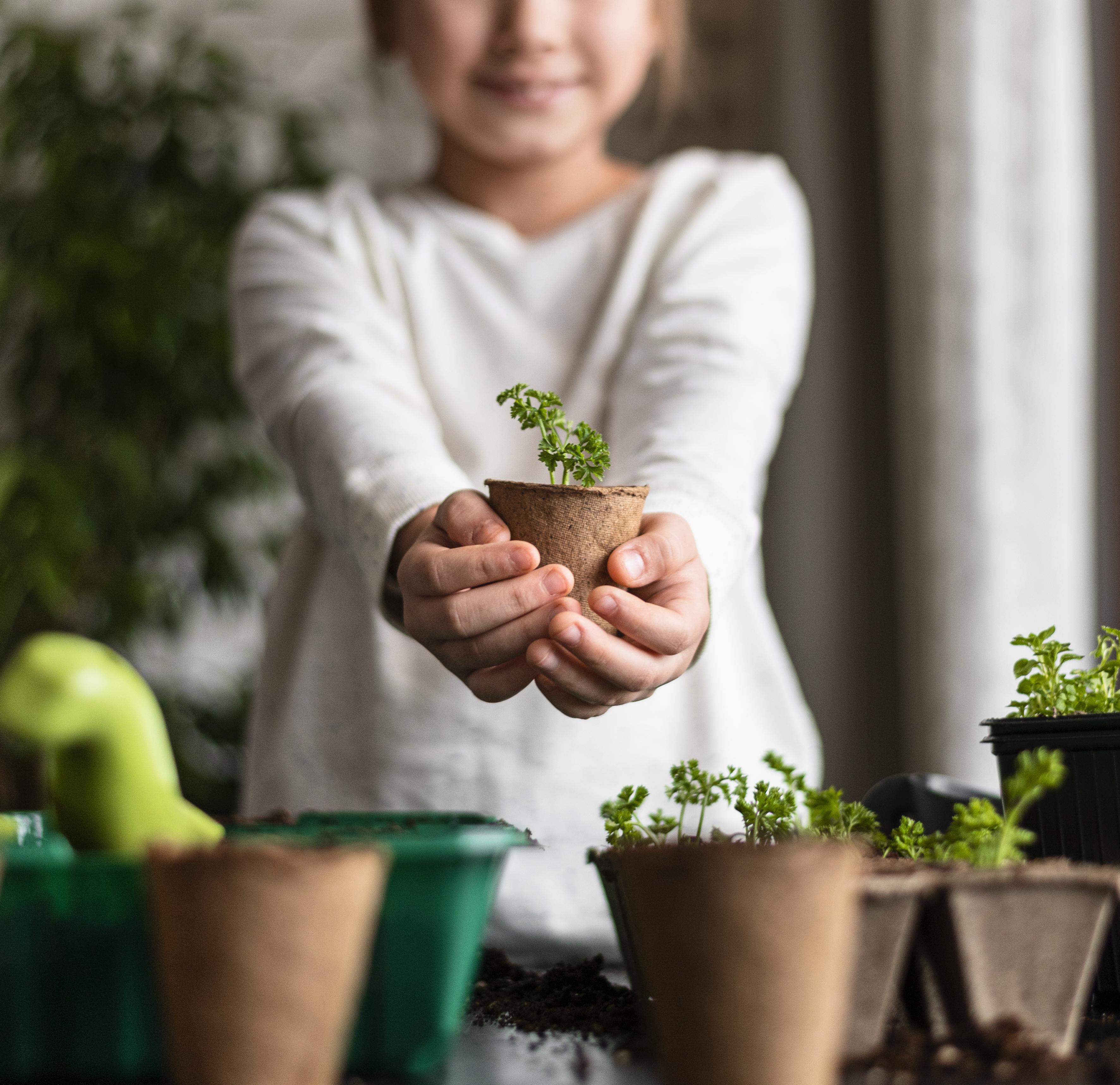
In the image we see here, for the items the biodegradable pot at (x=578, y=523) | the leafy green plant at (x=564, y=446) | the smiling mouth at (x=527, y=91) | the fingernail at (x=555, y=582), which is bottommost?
the fingernail at (x=555, y=582)

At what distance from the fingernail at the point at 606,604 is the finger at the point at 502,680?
75 mm

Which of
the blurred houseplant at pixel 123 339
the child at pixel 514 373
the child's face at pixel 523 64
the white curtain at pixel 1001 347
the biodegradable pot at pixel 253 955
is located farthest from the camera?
the blurred houseplant at pixel 123 339

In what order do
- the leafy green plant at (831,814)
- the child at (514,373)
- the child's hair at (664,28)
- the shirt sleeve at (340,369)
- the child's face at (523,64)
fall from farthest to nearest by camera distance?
the child's hair at (664,28), the child's face at (523,64), the child at (514,373), the shirt sleeve at (340,369), the leafy green plant at (831,814)

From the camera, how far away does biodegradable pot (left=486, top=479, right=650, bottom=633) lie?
716 millimetres

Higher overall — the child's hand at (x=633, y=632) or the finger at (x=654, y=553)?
the finger at (x=654, y=553)

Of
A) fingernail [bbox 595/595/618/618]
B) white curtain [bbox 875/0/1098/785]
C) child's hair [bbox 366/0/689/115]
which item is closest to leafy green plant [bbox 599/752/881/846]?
fingernail [bbox 595/595/618/618]

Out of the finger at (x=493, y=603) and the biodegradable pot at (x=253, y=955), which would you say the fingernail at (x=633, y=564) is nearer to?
the finger at (x=493, y=603)

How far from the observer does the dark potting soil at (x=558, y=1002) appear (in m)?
0.64

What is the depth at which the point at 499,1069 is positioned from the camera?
22.0 inches

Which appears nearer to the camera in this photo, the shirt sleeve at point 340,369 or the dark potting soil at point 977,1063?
the dark potting soil at point 977,1063

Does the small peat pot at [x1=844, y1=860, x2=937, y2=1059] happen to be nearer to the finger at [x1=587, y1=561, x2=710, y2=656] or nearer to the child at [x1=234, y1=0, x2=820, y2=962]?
the finger at [x1=587, y1=561, x2=710, y2=656]

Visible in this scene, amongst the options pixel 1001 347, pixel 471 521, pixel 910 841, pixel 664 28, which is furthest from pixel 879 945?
pixel 1001 347

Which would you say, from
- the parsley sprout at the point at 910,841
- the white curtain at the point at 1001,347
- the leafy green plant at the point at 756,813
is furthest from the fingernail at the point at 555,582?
the white curtain at the point at 1001,347

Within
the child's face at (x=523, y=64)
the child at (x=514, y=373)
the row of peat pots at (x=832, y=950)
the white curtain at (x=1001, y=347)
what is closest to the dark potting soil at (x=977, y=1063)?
the row of peat pots at (x=832, y=950)
